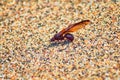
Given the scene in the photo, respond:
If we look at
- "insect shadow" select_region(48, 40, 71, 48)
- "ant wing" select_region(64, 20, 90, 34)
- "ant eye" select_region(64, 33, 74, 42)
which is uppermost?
"ant wing" select_region(64, 20, 90, 34)

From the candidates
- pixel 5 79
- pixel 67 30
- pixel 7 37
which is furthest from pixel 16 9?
pixel 5 79

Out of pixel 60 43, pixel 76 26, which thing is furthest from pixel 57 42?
pixel 76 26

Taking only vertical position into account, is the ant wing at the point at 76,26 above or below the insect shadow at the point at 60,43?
above

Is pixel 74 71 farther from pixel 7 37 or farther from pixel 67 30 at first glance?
pixel 7 37

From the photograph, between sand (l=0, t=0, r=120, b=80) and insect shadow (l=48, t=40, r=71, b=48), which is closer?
sand (l=0, t=0, r=120, b=80)

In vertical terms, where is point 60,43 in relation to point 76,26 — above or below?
below

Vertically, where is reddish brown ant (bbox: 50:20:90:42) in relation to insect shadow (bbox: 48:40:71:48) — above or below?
above

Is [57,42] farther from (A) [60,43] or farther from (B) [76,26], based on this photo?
(B) [76,26]

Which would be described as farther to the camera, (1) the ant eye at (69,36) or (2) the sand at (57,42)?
(1) the ant eye at (69,36)

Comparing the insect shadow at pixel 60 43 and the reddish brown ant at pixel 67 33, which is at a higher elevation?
the reddish brown ant at pixel 67 33

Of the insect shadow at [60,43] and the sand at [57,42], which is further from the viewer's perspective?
the insect shadow at [60,43]

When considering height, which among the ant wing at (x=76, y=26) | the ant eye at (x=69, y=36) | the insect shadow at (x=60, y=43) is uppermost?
the ant wing at (x=76, y=26)
